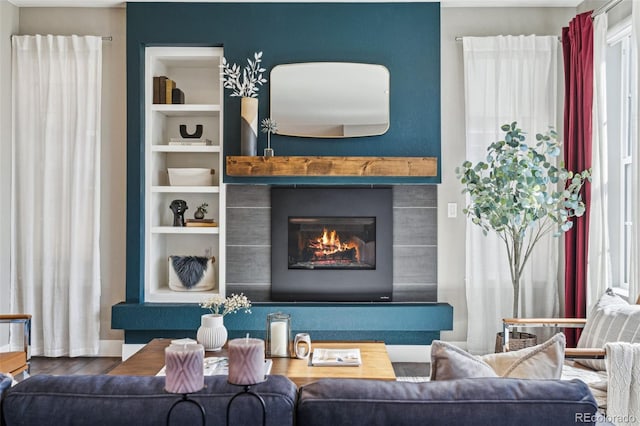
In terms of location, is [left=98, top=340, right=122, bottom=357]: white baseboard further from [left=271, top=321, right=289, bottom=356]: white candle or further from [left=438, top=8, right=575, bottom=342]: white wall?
[left=438, top=8, right=575, bottom=342]: white wall

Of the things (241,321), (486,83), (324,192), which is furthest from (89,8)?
(486,83)

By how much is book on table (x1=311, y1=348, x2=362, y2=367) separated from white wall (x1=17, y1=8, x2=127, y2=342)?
A: 2.40 m

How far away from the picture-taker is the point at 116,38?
195 inches

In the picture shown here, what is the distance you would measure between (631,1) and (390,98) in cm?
174

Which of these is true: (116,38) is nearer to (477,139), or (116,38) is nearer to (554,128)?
(477,139)

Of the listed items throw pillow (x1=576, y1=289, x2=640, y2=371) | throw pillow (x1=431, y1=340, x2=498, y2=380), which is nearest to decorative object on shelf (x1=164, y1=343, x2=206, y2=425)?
throw pillow (x1=431, y1=340, x2=498, y2=380)

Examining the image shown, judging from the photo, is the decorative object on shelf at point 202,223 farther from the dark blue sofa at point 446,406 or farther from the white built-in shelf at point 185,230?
the dark blue sofa at point 446,406

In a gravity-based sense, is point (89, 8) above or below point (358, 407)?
above

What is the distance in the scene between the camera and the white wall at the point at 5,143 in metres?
4.76

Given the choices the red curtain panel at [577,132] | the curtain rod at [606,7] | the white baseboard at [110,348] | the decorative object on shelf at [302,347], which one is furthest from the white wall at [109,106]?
the curtain rod at [606,7]

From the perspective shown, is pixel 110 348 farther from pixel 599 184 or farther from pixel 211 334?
pixel 599 184

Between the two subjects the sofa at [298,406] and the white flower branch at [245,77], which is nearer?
the sofa at [298,406]

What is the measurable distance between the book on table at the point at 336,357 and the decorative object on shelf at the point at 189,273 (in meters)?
1.87

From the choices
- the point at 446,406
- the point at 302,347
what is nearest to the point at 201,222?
the point at 302,347
